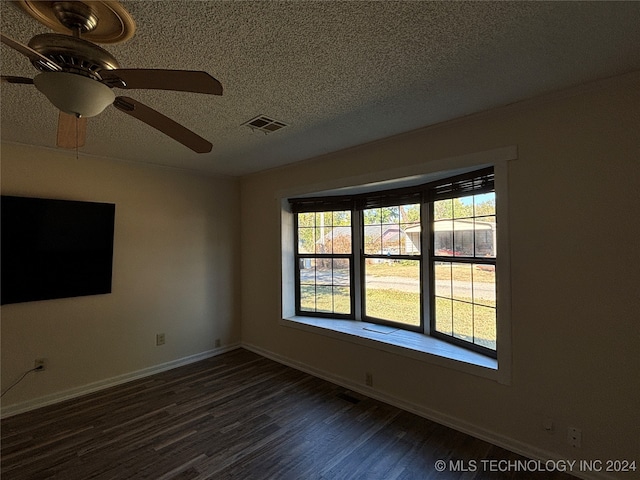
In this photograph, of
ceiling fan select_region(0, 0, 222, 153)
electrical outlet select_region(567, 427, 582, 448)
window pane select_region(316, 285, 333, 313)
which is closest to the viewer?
ceiling fan select_region(0, 0, 222, 153)

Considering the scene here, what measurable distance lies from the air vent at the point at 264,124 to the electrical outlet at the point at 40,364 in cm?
292

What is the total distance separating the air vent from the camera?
233cm

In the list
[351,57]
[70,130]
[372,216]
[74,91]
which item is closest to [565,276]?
[351,57]

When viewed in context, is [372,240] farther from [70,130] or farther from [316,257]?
[70,130]

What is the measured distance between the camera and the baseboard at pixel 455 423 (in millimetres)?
2002

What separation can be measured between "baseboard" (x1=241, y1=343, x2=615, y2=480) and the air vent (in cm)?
254

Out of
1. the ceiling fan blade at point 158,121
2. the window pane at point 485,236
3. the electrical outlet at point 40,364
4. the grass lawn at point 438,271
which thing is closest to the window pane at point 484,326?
the grass lawn at point 438,271

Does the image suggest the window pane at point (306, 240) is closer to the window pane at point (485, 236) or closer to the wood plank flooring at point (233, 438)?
the wood plank flooring at point (233, 438)

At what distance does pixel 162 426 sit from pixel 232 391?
2.34ft

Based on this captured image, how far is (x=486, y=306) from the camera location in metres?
2.53

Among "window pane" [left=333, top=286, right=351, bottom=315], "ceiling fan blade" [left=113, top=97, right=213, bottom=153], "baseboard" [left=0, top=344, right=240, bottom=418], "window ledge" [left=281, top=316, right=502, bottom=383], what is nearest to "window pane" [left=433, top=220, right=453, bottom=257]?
"window ledge" [left=281, top=316, right=502, bottom=383]

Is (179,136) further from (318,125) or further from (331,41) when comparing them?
(318,125)

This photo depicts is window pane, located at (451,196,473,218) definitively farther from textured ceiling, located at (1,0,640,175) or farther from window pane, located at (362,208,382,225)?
window pane, located at (362,208,382,225)

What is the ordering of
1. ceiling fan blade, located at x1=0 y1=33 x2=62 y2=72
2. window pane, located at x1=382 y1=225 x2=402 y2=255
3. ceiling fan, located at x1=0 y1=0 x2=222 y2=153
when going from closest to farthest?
ceiling fan blade, located at x1=0 y1=33 x2=62 y2=72
ceiling fan, located at x1=0 y1=0 x2=222 y2=153
window pane, located at x1=382 y1=225 x2=402 y2=255
